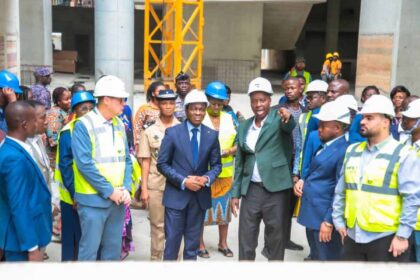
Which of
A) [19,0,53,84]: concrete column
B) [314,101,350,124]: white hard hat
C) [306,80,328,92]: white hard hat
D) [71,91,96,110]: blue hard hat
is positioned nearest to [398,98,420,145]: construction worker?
[314,101,350,124]: white hard hat

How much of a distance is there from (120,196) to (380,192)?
1.94 metres

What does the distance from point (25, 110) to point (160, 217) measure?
6.38 ft

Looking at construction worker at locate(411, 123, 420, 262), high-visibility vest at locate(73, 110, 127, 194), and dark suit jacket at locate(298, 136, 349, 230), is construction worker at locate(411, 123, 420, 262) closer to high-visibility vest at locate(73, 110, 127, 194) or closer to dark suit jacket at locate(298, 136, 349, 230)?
dark suit jacket at locate(298, 136, 349, 230)

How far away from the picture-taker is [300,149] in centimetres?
570

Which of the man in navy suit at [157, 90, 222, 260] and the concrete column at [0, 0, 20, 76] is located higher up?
the concrete column at [0, 0, 20, 76]

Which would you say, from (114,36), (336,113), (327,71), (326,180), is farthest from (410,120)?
(327,71)

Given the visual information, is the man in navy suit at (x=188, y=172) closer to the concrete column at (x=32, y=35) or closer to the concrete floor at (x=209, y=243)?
the concrete floor at (x=209, y=243)

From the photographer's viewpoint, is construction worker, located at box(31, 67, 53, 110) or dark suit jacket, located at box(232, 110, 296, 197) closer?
dark suit jacket, located at box(232, 110, 296, 197)

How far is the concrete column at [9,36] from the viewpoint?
920 centimetres

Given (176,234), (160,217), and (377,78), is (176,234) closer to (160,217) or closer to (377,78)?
(160,217)

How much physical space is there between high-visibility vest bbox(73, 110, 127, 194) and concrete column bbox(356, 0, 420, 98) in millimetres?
10833

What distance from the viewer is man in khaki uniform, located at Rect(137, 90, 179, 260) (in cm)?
532

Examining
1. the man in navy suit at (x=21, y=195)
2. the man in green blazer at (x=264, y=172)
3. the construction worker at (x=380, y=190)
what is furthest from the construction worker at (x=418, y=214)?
the man in navy suit at (x=21, y=195)

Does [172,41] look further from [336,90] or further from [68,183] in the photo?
[68,183]
